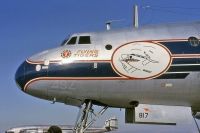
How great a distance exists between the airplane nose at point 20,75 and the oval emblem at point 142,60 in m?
3.52

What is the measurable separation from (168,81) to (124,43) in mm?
2186

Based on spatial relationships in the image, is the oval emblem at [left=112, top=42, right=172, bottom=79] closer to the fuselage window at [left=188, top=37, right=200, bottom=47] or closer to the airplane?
the airplane

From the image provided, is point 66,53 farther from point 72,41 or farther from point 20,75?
point 20,75

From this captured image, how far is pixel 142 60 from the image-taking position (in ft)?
53.2

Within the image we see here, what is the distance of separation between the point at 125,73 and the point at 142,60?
79 centimetres

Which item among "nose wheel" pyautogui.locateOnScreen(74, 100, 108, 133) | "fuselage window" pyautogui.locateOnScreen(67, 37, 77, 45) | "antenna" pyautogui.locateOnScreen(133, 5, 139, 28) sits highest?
"antenna" pyautogui.locateOnScreen(133, 5, 139, 28)

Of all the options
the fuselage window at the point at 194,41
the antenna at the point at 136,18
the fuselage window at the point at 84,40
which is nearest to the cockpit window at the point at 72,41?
the fuselage window at the point at 84,40

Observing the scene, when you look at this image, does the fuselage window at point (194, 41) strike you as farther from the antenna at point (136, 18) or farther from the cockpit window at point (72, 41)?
the cockpit window at point (72, 41)

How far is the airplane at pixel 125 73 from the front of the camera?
16.0 metres

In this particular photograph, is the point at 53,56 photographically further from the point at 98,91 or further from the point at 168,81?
the point at 168,81

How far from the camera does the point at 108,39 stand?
16.9 m

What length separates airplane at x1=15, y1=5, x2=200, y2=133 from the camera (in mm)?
16031

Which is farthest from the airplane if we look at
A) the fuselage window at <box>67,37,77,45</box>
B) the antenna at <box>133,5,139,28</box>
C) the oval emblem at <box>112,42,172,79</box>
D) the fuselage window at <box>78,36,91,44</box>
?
the antenna at <box>133,5,139,28</box>

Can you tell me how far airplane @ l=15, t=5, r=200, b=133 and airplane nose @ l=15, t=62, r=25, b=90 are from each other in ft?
0.06
